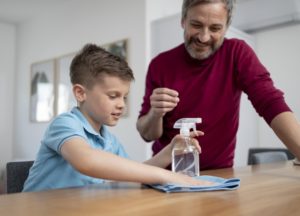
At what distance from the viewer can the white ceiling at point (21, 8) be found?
452 cm

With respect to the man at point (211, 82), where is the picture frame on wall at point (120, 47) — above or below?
above

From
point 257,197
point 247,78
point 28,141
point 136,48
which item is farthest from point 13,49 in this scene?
point 257,197

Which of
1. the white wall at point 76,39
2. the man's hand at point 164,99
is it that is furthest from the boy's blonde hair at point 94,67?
the white wall at point 76,39

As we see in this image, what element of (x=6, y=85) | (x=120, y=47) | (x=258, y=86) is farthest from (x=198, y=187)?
(x=6, y=85)

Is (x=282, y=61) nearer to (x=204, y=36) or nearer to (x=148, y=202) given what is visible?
(x=204, y=36)

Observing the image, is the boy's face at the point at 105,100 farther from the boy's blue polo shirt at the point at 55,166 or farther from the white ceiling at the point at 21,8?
the white ceiling at the point at 21,8

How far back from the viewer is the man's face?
1.19 metres

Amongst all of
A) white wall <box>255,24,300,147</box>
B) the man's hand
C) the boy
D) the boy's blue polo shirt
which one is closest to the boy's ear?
the boy

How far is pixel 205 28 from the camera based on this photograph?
4.00 ft

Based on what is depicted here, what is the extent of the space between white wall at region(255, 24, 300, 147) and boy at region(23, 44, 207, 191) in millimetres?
2746

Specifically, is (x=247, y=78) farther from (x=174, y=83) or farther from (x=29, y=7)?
(x=29, y=7)

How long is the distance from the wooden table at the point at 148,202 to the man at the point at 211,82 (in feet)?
1.44

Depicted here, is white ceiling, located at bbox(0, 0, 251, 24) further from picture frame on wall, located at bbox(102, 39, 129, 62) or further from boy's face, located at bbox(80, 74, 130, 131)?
boy's face, located at bbox(80, 74, 130, 131)

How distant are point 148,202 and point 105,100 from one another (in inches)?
18.5
